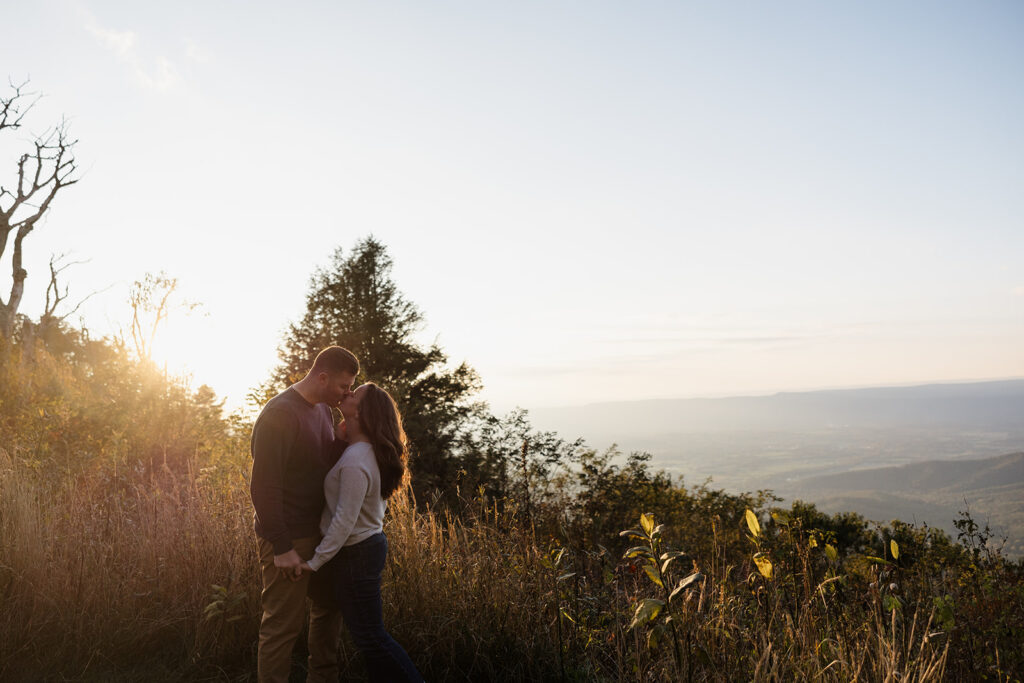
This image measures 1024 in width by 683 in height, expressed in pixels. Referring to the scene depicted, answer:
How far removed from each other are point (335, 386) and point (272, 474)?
0.49 meters

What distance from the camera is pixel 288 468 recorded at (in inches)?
110

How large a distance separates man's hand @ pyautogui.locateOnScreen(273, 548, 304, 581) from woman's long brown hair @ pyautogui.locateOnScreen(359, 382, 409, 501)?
45 centimetres

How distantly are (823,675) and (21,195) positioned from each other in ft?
75.9

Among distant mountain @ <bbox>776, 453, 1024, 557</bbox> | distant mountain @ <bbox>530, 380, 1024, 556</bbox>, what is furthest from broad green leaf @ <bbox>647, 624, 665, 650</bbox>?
distant mountain @ <bbox>776, 453, 1024, 557</bbox>

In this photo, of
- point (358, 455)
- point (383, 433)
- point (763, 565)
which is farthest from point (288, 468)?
point (763, 565)

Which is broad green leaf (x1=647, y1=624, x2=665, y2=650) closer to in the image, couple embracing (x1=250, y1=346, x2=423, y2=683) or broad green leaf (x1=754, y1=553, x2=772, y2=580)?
broad green leaf (x1=754, y1=553, x2=772, y2=580)

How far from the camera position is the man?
2.66 metres

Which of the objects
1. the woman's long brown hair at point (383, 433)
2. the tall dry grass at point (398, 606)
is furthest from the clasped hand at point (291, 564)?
the tall dry grass at point (398, 606)

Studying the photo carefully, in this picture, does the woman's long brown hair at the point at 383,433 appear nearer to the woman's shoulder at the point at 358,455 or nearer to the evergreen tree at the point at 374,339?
the woman's shoulder at the point at 358,455

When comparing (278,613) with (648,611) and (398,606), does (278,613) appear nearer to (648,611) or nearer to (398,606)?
(398,606)

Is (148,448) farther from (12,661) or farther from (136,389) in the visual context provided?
(12,661)

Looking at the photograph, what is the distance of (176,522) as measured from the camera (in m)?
4.30

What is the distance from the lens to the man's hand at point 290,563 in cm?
263

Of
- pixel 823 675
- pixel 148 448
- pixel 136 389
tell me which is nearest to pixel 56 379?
pixel 136 389
